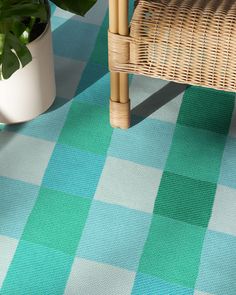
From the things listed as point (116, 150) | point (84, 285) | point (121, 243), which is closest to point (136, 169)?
point (116, 150)

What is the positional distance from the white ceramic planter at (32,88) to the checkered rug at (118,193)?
0.17 feet

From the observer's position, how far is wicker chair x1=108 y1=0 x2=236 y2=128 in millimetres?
1556

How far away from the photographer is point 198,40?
1.56 meters

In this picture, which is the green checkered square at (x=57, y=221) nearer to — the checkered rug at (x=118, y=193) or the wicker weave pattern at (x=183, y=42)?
the checkered rug at (x=118, y=193)

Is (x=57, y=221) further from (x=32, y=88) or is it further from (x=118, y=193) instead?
(x=32, y=88)

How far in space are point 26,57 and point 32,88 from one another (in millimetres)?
187

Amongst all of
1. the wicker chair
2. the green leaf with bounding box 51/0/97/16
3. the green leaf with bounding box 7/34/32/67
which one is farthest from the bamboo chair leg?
the green leaf with bounding box 7/34/32/67

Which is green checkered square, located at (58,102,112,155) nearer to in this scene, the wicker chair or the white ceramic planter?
the white ceramic planter

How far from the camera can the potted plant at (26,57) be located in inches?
62.8

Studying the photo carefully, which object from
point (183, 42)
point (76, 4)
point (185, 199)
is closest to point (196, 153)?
point (185, 199)

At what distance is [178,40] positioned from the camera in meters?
1.57

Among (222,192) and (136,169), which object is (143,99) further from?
(222,192)

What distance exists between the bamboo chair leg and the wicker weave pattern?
0.08 feet

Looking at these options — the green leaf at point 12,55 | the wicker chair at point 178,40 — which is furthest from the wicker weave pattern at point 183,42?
the green leaf at point 12,55
